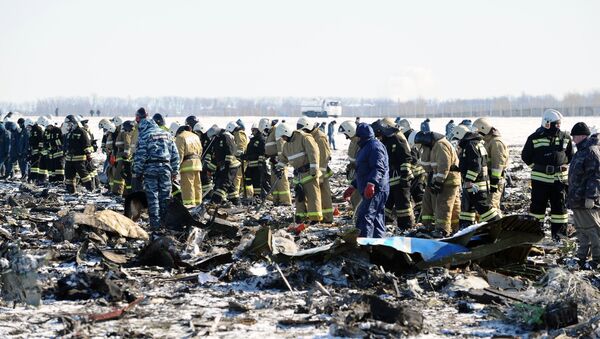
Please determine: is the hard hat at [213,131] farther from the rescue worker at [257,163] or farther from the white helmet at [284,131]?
the white helmet at [284,131]

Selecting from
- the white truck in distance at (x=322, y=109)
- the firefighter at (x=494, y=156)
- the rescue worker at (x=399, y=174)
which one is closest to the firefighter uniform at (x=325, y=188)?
the rescue worker at (x=399, y=174)

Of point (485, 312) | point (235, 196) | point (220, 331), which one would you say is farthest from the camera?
point (235, 196)

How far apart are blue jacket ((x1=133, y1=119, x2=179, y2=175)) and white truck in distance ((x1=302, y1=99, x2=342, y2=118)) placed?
2798 inches

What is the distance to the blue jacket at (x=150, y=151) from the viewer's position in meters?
12.8

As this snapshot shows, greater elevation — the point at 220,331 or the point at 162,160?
the point at 162,160

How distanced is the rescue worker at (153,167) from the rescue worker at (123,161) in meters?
6.10

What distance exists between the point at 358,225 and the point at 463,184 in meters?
2.69

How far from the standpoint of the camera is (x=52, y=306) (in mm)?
7812

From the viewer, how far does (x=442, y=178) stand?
13227 mm

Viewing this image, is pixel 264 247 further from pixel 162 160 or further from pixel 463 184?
pixel 463 184

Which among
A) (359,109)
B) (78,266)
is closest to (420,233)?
(78,266)

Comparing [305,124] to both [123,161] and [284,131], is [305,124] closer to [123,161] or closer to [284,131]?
[284,131]

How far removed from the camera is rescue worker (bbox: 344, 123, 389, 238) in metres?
11.0

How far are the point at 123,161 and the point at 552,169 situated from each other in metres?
10.5
